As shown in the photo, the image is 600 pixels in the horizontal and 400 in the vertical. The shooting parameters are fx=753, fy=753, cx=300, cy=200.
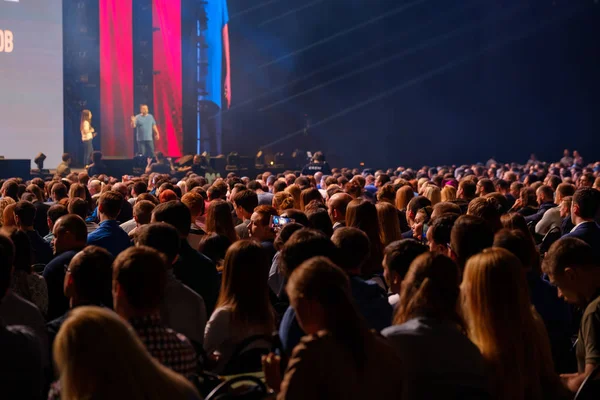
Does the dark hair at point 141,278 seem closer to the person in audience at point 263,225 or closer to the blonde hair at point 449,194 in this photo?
the person in audience at point 263,225

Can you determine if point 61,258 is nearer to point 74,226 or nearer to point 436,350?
point 74,226

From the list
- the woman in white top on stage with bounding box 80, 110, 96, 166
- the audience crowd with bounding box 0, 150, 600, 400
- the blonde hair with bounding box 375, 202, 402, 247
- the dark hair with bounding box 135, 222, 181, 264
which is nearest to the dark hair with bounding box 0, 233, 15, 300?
the audience crowd with bounding box 0, 150, 600, 400

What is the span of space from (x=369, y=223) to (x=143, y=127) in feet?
53.8

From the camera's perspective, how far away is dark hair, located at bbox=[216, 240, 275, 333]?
3404 millimetres

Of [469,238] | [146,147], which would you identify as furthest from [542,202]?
[146,147]

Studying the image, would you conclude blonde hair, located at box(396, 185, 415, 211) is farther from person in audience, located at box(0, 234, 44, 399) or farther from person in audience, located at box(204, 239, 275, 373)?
person in audience, located at box(0, 234, 44, 399)

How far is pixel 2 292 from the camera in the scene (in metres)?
2.77

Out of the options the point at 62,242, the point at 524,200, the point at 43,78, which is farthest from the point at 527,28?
the point at 62,242

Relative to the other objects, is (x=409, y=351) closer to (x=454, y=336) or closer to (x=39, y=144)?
(x=454, y=336)

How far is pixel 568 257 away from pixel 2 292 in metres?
2.52

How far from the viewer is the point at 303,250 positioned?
357 cm

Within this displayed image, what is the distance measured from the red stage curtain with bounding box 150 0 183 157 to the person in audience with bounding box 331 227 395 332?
18.7 metres

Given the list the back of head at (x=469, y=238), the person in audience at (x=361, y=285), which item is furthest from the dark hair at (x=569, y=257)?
the person in audience at (x=361, y=285)

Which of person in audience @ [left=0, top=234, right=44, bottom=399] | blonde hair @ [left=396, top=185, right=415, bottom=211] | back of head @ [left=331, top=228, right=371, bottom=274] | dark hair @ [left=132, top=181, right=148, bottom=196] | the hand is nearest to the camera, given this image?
person in audience @ [left=0, top=234, right=44, bottom=399]
